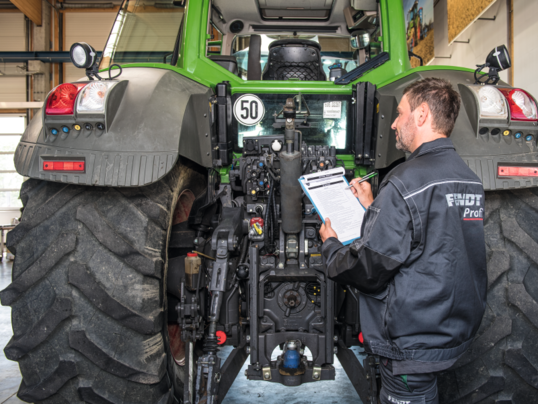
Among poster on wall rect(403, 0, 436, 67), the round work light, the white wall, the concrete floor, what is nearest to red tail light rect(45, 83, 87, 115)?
the round work light

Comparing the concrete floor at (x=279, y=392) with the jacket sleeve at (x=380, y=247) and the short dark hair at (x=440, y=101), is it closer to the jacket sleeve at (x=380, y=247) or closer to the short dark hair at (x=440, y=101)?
the jacket sleeve at (x=380, y=247)

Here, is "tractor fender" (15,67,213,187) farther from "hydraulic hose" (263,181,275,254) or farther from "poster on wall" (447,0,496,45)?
"poster on wall" (447,0,496,45)

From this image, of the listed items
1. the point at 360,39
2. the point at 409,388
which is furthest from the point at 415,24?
the point at 409,388

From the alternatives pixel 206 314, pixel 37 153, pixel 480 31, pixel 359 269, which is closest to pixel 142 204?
pixel 37 153

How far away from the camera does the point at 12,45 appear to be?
14.7m

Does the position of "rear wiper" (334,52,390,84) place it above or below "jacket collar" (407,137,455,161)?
above

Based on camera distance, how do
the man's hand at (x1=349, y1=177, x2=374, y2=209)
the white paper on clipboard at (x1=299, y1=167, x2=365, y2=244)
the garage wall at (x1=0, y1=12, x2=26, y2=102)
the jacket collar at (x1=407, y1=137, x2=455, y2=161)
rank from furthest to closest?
1. the garage wall at (x1=0, y1=12, x2=26, y2=102)
2. the man's hand at (x1=349, y1=177, x2=374, y2=209)
3. the white paper on clipboard at (x1=299, y1=167, x2=365, y2=244)
4. the jacket collar at (x1=407, y1=137, x2=455, y2=161)

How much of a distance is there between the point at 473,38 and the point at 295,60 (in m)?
7.69

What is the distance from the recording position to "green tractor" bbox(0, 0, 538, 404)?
1910 millimetres

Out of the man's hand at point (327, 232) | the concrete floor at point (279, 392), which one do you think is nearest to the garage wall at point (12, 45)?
the concrete floor at point (279, 392)

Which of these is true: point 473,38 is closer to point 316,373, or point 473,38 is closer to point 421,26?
point 421,26

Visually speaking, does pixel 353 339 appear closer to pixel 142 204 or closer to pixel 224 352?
pixel 142 204

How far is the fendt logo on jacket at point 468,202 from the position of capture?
1647mm

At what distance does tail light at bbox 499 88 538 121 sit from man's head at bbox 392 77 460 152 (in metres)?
0.41
